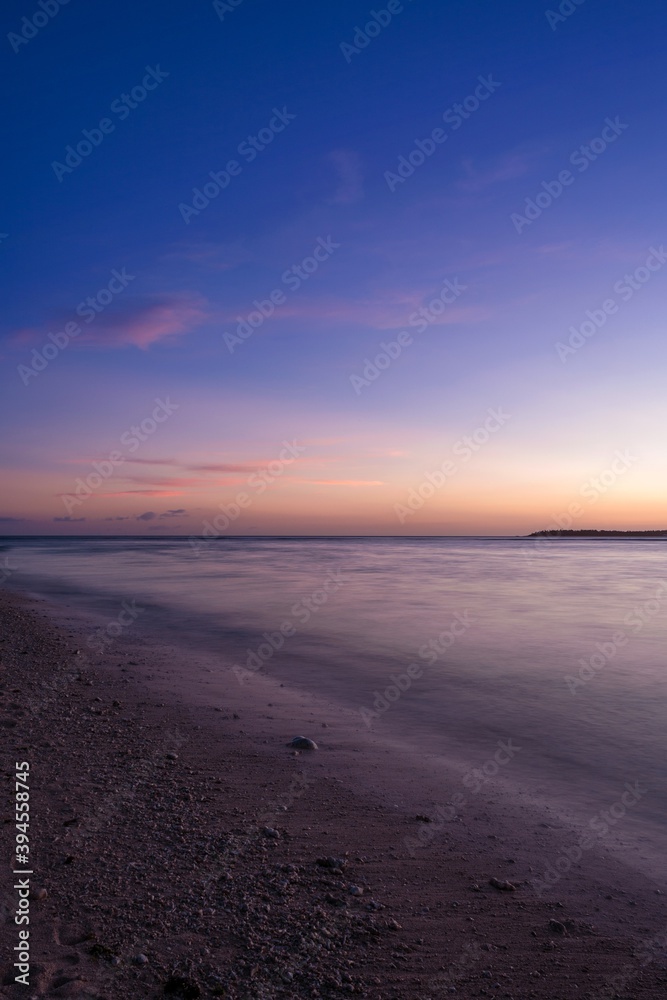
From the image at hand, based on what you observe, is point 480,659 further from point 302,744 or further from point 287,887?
point 287,887

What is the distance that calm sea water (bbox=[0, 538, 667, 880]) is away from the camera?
7.52 meters

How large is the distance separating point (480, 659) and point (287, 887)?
980cm

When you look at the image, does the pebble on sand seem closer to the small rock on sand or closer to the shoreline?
the shoreline

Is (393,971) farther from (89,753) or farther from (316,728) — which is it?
(316,728)

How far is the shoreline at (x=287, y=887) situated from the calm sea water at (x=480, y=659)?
4.67 feet

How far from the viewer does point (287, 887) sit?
427cm

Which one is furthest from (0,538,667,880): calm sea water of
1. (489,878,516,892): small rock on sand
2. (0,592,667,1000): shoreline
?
(489,878,516,892): small rock on sand

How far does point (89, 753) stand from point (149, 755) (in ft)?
1.99

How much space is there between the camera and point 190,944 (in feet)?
11.9

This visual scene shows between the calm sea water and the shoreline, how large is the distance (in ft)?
4.67

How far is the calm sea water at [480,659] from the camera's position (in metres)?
7.52

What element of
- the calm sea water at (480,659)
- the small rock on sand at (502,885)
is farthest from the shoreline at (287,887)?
the calm sea water at (480,659)

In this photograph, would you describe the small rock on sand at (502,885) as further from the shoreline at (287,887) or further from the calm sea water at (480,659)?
the calm sea water at (480,659)

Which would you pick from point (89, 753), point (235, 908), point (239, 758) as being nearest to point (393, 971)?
point (235, 908)
